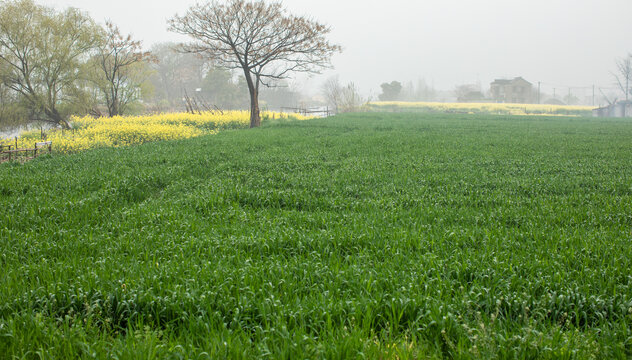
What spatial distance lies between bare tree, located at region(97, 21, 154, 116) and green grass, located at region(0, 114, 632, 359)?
28.8 meters

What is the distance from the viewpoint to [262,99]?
10000 cm

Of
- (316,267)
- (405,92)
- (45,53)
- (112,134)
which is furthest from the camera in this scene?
(405,92)

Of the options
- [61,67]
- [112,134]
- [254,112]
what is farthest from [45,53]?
[254,112]

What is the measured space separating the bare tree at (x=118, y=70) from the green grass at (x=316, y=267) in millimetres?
28754

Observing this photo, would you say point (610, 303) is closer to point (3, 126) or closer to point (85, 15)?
point (3, 126)

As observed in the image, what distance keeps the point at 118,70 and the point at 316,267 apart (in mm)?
37282

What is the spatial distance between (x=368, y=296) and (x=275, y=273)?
3.52 ft

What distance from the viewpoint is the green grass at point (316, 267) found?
112 inches

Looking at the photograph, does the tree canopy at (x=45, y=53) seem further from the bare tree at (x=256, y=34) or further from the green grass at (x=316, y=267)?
the green grass at (x=316, y=267)

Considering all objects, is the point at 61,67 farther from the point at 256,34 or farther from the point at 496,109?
the point at 496,109

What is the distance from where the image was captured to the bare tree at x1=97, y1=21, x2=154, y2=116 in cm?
3303

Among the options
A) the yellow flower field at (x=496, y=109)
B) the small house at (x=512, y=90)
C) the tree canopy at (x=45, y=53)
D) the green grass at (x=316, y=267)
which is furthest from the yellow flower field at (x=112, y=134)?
the small house at (x=512, y=90)

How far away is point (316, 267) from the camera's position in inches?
161

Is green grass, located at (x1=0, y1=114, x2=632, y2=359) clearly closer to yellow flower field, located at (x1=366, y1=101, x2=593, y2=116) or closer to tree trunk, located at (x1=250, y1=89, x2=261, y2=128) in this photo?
tree trunk, located at (x1=250, y1=89, x2=261, y2=128)
